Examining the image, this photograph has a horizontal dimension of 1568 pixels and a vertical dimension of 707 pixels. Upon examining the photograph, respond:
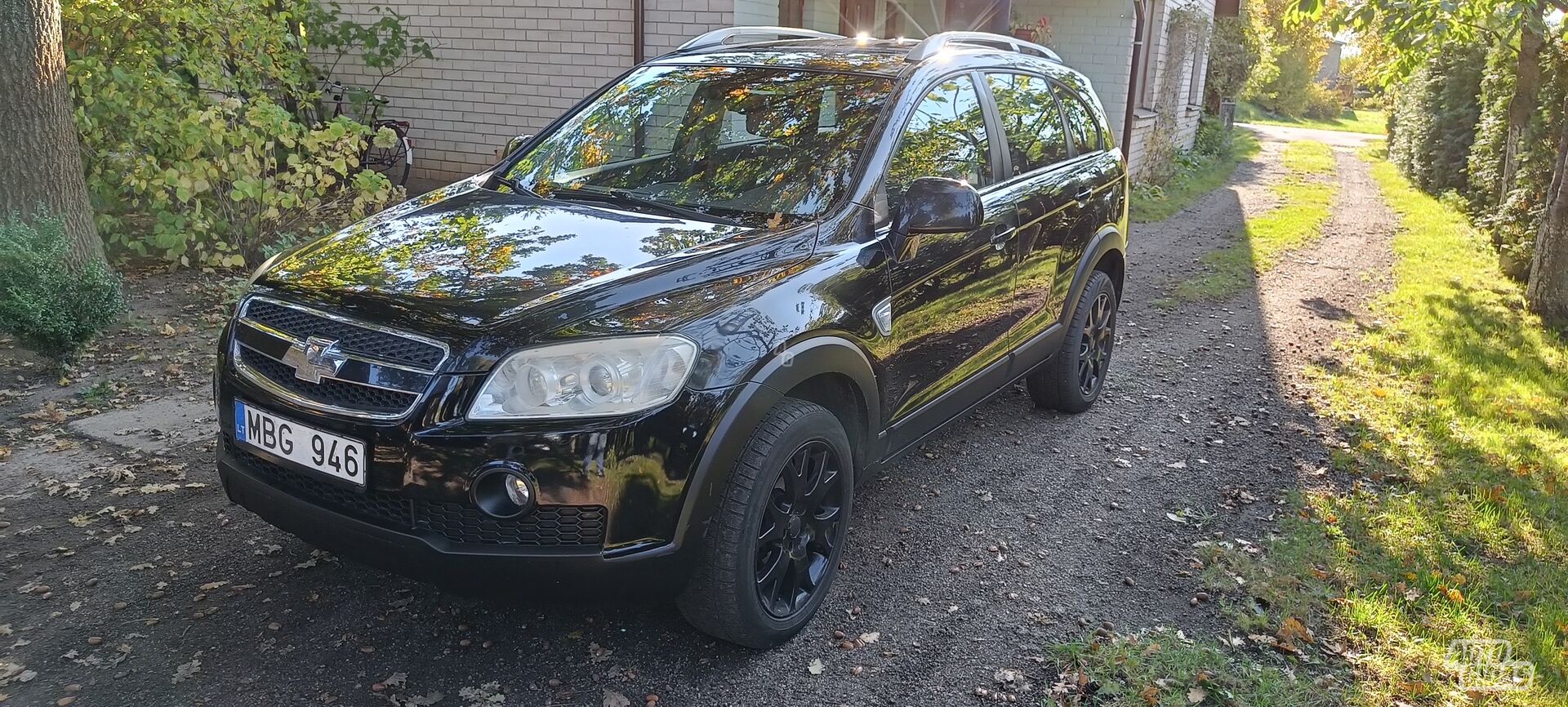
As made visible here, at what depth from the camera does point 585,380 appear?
2.69m

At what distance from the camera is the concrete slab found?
4.57m

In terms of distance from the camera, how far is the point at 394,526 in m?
2.73

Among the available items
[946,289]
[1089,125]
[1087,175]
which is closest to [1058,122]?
[1087,175]

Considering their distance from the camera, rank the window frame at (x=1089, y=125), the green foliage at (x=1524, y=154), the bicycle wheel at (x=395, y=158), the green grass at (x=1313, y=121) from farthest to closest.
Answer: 1. the green grass at (x=1313, y=121)
2. the bicycle wheel at (x=395, y=158)
3. the green foliage at (x=1524, y=154)
4. the window frame at (x=1089, y=125)

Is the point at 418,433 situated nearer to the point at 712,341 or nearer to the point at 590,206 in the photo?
the point at 712,341

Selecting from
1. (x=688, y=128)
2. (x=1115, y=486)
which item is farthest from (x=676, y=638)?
(x=1115, y=486)

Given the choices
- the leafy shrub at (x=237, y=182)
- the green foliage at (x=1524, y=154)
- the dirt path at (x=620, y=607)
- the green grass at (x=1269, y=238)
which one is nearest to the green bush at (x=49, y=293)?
the dirt path at (x=620, y=607)

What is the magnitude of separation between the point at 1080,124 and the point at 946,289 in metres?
1.92

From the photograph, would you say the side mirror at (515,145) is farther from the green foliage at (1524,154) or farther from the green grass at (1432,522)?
the green foliage at (1524,154)

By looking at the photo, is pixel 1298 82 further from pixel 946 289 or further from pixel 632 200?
pixel 632 200

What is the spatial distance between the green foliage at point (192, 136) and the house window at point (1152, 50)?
1203 cm

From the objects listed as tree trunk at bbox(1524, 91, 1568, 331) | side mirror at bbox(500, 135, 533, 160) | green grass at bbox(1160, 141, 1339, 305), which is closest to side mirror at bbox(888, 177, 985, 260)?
side mirror at bbox(500, 135, 533, 160)

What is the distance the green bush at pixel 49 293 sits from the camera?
493 cm

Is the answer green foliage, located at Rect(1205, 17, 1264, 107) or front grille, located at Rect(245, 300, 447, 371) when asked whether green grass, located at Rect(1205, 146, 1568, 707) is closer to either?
front grille, located at Rect(245, 300, 447, 371)
